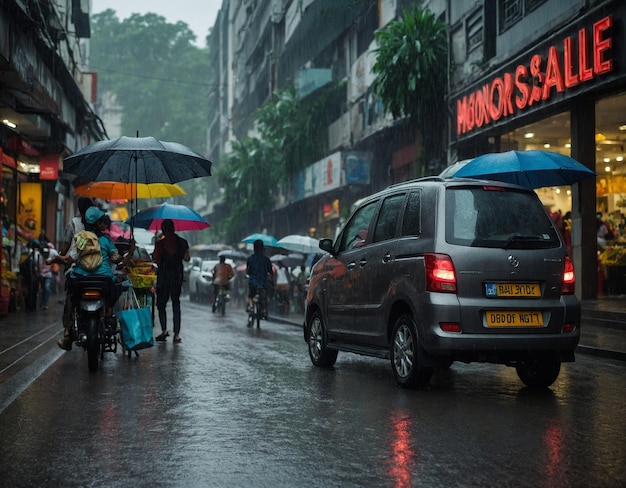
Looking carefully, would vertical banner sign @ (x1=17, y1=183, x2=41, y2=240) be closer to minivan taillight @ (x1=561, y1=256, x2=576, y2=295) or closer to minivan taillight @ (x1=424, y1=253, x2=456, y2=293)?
minivan taillight @ (x1=424, y1=253, x2=456, y2=293)

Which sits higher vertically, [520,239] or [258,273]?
[520,239]

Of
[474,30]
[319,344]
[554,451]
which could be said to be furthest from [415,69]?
[554,451]

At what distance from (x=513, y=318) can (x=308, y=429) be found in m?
2.51

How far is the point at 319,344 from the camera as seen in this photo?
1074 cm

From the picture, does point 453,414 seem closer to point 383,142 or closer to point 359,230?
point 359,230

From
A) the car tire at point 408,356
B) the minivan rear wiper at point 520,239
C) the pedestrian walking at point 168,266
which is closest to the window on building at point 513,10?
the pedestrian walking at point 168,266

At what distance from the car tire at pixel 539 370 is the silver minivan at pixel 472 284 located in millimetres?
11

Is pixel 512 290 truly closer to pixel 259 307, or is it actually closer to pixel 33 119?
pixel 259 307

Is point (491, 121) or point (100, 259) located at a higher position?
point (491, 121)

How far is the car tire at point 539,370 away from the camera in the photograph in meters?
8.48

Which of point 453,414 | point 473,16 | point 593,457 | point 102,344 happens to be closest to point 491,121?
point 473,16

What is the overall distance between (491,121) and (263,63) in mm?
33420

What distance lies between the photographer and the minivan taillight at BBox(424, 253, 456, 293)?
8.11 meters

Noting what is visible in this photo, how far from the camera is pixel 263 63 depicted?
2096 inches
